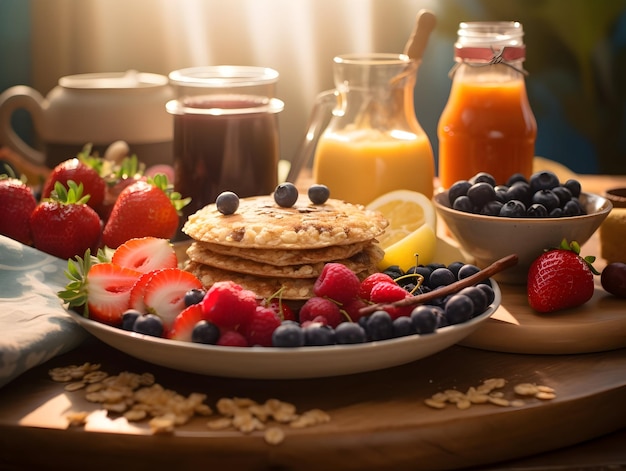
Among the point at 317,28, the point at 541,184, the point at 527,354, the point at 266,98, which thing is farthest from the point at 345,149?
the point at 317,28

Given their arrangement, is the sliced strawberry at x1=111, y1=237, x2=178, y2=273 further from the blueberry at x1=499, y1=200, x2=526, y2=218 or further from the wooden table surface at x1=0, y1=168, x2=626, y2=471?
the blueberry at x1=499, y1=200, x2=526, y2=218

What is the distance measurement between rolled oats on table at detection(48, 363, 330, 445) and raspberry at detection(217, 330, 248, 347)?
65 millimetres

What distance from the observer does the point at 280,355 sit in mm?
952

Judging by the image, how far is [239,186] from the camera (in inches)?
66.2

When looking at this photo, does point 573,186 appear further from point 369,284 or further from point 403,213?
point 369,284

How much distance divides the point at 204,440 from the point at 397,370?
30 centimetres

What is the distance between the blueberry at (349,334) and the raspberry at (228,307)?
12 centimetres

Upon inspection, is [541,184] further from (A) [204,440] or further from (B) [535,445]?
(A) [204,440]

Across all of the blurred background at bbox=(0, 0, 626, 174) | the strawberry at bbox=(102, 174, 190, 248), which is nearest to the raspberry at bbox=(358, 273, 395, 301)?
the strawberry at bbox=(102, 174, 190, 248)

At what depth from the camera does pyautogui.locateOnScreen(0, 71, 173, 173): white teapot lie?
2.12 metres

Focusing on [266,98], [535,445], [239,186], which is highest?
[266,98]

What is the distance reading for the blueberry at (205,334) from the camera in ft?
3.26

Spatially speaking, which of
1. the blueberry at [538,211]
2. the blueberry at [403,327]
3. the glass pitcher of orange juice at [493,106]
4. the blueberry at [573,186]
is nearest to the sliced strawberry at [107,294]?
the blueberry at [403,327]

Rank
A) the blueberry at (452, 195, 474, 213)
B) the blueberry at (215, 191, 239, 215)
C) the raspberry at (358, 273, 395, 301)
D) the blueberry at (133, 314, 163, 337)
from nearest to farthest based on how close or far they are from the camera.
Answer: the blueberry at (133, 314, 163, 337) → the raspberry at (358, 273, 395, 301) → the blueberry at (215, 191, 239, 215) → the blueberry at (452, 195, 474, 213)
